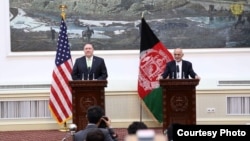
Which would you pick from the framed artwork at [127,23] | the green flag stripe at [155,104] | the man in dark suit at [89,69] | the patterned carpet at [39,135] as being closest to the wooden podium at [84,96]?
the man in dark suit at [89,69]

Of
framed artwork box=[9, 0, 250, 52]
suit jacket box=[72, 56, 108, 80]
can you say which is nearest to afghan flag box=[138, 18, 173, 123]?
framed artwork box=[9, 0, 250, 52]

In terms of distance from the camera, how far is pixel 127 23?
11.0 m

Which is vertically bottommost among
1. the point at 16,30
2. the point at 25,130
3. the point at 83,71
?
the point at 25,130

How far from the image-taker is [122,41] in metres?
11.0

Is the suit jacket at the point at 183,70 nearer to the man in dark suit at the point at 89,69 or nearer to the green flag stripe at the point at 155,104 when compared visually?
the man in dark suit at the point at 89,69

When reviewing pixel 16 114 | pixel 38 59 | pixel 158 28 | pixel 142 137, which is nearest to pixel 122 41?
pixel 158 28

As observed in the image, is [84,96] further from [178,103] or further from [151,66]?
[151,66]

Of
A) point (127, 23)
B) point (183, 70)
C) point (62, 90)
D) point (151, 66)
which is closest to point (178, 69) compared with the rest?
point (183, 70)

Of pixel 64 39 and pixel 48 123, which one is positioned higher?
pixel 64 39

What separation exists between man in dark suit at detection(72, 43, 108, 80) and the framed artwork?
5.60 ft

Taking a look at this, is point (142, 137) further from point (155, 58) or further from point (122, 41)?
point (122, 41)

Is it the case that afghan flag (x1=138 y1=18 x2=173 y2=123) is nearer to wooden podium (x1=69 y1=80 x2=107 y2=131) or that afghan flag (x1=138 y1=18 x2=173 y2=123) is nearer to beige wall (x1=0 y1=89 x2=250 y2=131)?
beige wall (x1=0 y1=89 x2=250 y2=131)

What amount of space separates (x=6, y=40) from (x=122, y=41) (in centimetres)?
232

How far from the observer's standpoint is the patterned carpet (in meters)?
9.55
